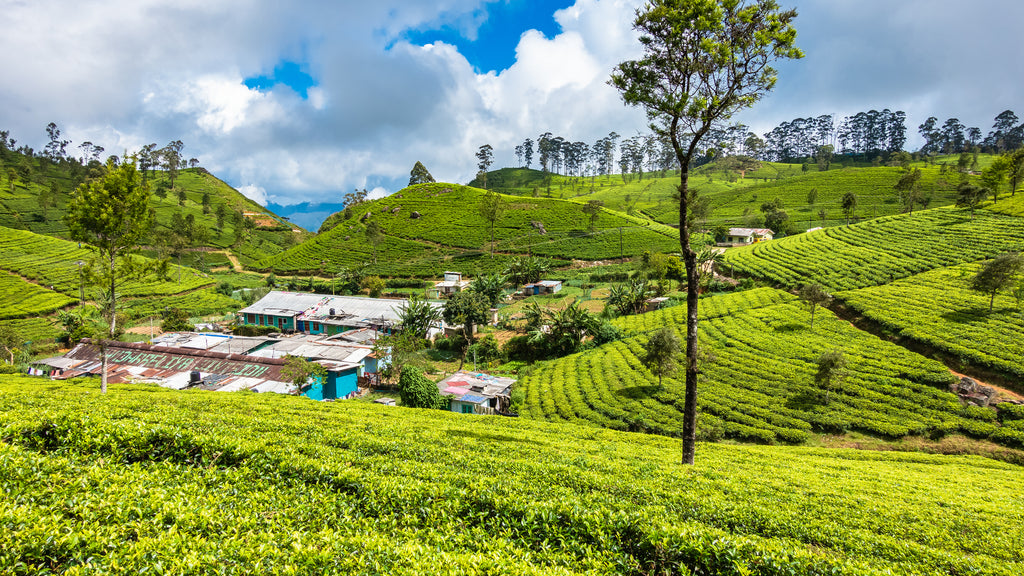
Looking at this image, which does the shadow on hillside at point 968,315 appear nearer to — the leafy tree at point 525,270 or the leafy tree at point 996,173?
the leafy tree at point 996,173

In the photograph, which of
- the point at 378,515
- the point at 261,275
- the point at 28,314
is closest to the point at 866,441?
the point at 378,515

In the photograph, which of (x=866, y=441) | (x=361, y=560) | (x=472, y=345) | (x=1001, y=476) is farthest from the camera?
(x=472, y=345)

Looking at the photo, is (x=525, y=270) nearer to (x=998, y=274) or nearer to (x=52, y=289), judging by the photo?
(x=998, y=274)

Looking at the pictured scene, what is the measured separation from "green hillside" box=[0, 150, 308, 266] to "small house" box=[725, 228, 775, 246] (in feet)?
337

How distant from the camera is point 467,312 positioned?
134 ft

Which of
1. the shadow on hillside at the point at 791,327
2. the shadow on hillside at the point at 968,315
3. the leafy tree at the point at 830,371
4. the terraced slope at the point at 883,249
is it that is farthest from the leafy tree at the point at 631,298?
the leafy tree at the point at 830,371

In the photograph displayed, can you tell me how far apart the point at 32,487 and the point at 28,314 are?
215 feet

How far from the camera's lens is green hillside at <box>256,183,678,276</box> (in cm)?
7781

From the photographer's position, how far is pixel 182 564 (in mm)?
4574

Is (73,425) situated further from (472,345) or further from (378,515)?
(472,345)

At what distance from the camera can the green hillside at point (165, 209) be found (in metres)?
88.8

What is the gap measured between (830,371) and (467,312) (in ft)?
92.3

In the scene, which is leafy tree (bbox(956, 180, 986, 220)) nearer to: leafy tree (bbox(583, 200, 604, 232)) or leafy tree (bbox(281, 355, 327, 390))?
leafy tree (bbox(583, 200, 604, 232))

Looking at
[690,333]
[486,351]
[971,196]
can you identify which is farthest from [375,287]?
[971,196]
